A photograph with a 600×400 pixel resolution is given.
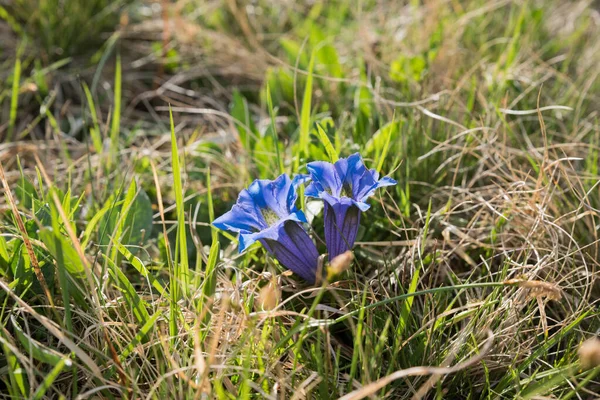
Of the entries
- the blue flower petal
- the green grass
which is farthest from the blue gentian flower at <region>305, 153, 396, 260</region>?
the green grass

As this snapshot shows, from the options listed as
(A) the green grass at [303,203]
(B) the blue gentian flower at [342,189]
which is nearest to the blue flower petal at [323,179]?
(B) the blue gentian flower at [342,189]

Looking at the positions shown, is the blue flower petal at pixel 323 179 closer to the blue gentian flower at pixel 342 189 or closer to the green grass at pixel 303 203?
the blue gentian flower at pixel 342 189

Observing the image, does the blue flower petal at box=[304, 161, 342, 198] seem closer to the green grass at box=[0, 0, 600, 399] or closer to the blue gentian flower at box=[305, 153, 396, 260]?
the blue gentian flower at box=[305, 153, 396, 260]

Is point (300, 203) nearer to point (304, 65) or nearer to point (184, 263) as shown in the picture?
point (184, 263)

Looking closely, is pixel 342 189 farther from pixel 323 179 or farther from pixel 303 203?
pixel 303 203

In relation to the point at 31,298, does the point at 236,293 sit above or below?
below

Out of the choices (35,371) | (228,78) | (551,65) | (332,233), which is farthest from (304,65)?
(35,371)
